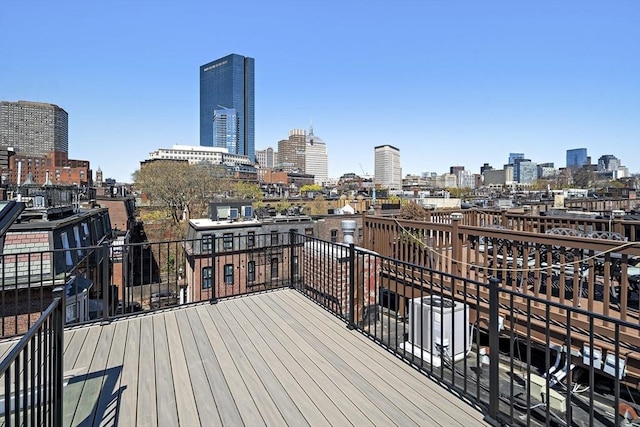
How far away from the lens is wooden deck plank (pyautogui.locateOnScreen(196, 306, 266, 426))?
212 cm

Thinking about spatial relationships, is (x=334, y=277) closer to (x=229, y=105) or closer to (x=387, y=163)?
(x=229, y=105)

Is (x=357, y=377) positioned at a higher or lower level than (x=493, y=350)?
lower

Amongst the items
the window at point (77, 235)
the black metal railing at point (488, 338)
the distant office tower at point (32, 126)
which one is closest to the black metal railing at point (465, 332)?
the black metal railing at point (488, 338)

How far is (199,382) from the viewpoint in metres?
2.53

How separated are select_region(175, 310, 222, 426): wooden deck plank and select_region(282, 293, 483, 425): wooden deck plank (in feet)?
4.26

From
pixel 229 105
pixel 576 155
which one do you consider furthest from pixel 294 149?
pixel 576 155

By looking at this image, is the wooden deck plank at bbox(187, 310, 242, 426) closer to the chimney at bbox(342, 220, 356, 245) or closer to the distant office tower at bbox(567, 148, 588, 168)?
the chimney at bbox(342, 220, 356, 245)

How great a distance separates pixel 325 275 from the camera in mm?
4781

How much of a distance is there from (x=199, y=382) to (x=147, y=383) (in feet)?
1.38

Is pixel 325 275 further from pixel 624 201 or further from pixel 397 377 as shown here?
pixel 624 201

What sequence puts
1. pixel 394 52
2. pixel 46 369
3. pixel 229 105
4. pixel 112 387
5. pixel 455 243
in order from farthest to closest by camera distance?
pixel 229 105 < pixel 394 52 < pixel 455 243 < pixel 112 387 < pixel 46 369

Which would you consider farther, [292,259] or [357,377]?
[292,259]

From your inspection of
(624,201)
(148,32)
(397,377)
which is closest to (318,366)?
(397,377)

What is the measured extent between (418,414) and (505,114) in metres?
26.0
